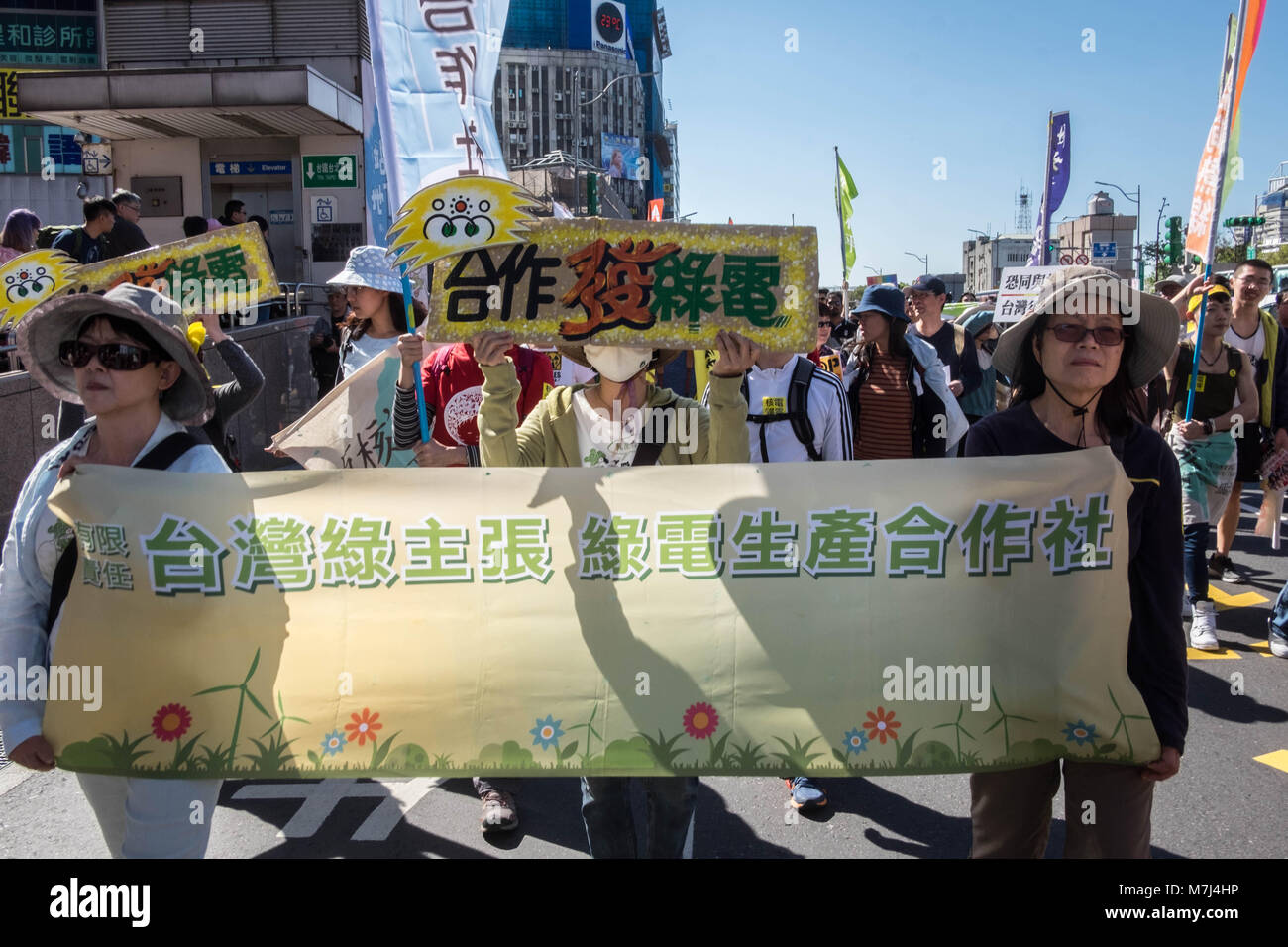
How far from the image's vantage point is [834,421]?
4.53m

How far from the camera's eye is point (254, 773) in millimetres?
2641

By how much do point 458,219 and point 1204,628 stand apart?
5.37 metres

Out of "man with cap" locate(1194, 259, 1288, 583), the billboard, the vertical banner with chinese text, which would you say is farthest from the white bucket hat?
the billboard

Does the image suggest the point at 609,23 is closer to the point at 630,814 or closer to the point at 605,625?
the point at 605,625

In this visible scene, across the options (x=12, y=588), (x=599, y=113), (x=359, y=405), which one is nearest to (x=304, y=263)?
(x=359, y=405)

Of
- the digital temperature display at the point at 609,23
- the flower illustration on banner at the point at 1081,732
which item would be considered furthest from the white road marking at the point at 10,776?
the digital temperature display at the point at 609,23

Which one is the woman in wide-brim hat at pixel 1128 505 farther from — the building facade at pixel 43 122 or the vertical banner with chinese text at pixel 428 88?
the building facade at pixel 43 122

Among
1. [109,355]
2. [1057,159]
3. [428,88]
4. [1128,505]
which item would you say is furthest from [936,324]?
[1057,159]

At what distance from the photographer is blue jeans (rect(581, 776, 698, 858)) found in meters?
2.83

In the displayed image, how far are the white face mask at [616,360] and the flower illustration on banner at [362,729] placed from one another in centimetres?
127

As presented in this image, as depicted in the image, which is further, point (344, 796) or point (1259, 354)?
point (1259, 354)

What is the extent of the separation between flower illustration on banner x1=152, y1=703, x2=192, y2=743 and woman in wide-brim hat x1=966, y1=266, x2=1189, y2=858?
7.35 ft

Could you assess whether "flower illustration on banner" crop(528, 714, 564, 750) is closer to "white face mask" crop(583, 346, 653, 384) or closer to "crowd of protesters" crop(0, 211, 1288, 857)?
"crowd of protesters" crop(0, 211, 1288, 857)

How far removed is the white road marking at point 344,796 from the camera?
392 centimetres
